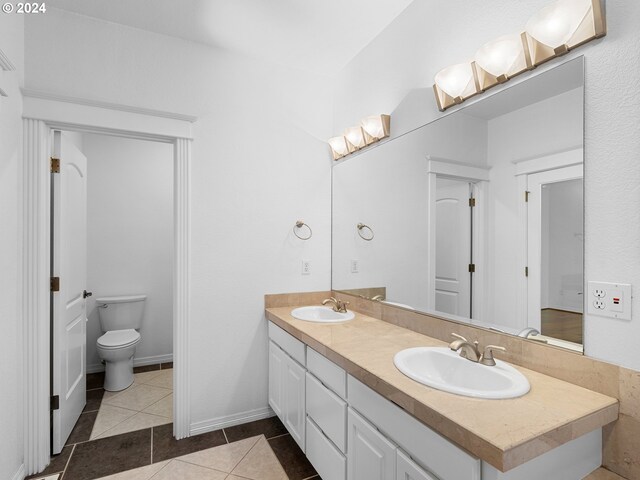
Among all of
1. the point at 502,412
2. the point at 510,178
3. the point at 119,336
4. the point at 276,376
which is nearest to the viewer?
the point at 502,412

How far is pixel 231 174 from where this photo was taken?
2.39 meters

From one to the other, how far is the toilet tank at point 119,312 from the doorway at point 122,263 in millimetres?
24

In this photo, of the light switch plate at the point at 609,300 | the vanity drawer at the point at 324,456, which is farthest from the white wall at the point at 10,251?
the light switch plate at the point at 609,300

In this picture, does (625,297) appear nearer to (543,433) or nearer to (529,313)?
(529,313)

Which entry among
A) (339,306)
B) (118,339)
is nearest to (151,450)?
(118,339)

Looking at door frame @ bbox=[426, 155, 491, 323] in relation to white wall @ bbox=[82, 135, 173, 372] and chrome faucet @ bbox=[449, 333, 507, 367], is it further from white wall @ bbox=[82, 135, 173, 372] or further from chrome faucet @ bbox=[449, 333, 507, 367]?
white wall @ bbox=[82, 135, 173, 372]

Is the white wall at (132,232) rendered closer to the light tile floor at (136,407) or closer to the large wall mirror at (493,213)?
the light tile floor at (136,407)

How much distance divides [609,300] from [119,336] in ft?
11.1

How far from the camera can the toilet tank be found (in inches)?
125

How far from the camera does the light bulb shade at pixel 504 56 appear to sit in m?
1.32

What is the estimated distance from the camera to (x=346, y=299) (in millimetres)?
2537

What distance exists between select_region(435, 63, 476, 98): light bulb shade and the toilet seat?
3023mm

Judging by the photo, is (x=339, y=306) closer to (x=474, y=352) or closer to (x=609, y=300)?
(x=474, y=352)

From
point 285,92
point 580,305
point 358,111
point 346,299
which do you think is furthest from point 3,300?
point 580,305
